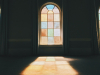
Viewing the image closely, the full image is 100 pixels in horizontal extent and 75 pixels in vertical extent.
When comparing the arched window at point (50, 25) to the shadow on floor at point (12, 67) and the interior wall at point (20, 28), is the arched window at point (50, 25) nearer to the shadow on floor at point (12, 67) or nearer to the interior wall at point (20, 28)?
the interior wall at point (20, 28)

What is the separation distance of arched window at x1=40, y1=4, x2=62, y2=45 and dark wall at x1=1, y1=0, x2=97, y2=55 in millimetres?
408

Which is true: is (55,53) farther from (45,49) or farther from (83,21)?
(83,21)

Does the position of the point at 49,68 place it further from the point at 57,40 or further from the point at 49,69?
the point at 57,40

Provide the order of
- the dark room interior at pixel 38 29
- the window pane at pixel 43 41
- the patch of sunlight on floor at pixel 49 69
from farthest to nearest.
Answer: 1. the window pane at pixel 43 41
2. the dark room interior at pixel 38 29
3. the patch of sunlight on floor at pixel 49 69

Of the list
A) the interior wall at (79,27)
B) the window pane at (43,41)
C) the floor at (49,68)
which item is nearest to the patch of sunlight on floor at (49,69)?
the floor at (49,68)

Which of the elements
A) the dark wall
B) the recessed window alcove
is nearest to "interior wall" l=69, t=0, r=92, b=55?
the dark wall

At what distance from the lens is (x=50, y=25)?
5070 mm

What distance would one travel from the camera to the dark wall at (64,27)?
473cm

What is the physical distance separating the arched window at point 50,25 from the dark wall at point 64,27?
0.41m

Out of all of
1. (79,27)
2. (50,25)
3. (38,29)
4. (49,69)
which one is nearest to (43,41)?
(38,29)

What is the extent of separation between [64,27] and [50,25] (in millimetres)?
806

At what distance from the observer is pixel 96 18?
15.8ft

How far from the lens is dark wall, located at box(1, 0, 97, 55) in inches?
186

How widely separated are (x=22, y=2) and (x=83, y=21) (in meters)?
3.37
